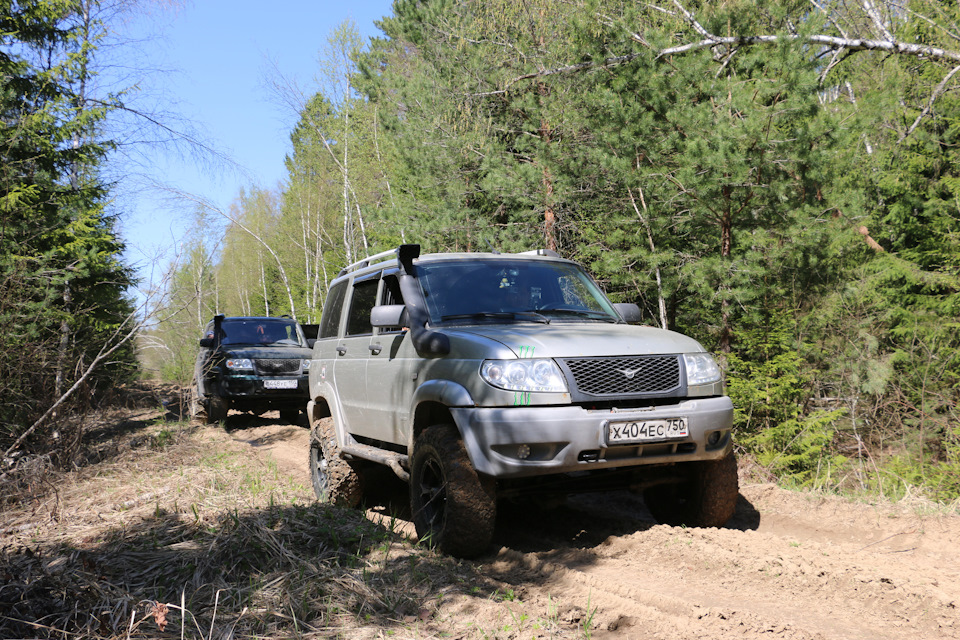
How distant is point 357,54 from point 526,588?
23.9 metres

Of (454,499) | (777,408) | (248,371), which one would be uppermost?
(248,371)

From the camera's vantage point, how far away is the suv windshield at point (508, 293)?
5059 millimetres

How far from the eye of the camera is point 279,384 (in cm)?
1205

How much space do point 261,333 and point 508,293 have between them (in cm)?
904

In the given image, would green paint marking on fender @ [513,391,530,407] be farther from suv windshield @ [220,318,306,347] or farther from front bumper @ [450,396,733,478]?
suv windshield @ [220,318,306,347]

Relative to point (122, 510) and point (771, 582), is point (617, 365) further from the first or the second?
point (122, 510)

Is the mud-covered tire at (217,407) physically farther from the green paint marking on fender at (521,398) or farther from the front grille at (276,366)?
the green paint marking on fender at (521,398)

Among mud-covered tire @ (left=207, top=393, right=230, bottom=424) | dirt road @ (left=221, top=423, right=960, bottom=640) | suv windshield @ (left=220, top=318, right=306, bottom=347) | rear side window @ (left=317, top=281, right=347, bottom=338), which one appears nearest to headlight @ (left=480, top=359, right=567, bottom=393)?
dirt road @ (left=221, top=423, right=960, bottom=640)

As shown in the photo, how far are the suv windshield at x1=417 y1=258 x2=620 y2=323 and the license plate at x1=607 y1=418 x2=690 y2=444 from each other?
3.84 ft

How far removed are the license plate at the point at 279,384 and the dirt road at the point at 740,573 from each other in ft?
23.4

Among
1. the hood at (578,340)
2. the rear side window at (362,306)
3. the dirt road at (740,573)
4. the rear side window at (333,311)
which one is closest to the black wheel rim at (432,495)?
the dirt road at (740,573)

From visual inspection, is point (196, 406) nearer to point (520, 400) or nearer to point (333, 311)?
point (333, 311)

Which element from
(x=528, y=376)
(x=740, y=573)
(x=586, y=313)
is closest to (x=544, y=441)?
(x=528, y=376)

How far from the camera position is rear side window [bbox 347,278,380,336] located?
236 inches
